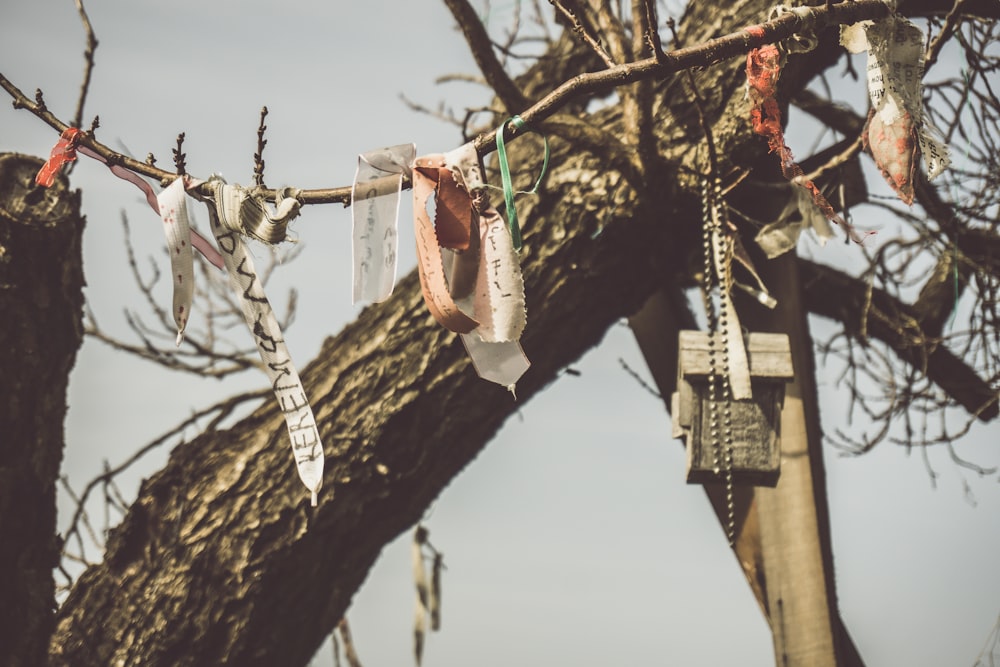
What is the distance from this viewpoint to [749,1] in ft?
8.24

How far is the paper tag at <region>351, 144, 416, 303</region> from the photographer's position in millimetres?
1708

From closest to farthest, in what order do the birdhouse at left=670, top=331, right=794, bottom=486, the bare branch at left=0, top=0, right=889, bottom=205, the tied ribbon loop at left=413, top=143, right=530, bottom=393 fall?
the bare branch at left=0, top=0, right=889, bottom=205, the tied ribbon loop at left=413, top=143, right=530, bottom=393, the birdhouse at left=670, top=331, right=794, bottom=486

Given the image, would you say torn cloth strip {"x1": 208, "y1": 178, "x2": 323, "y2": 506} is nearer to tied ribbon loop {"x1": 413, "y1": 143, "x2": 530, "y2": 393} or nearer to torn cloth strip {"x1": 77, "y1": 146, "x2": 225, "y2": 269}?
torn cloth strip {"x1": 77, "y1": 146, "x2": 225, "y2": 269}

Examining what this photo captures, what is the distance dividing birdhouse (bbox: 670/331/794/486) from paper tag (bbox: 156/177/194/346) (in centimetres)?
108

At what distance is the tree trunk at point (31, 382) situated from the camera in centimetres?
234

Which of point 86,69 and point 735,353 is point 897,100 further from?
point 86,69

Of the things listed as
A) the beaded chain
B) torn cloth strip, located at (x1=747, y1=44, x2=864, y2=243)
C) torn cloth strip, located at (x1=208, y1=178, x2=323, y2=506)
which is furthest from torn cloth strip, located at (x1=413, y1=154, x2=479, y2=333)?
the beaded chain

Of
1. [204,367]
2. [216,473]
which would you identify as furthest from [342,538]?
[204,367]

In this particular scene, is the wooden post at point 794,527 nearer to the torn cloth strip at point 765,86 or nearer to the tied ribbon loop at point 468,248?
the torn cloth strip at point 765,86

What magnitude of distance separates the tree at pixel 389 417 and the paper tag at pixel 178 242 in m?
0.76

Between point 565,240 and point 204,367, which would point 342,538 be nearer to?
point 565,240

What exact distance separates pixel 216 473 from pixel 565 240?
110cm

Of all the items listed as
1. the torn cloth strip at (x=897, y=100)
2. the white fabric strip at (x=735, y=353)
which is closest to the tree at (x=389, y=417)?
the white fabric strip at (x=735, y=353)

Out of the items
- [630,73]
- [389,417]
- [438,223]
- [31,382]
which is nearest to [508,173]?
[438,223]
